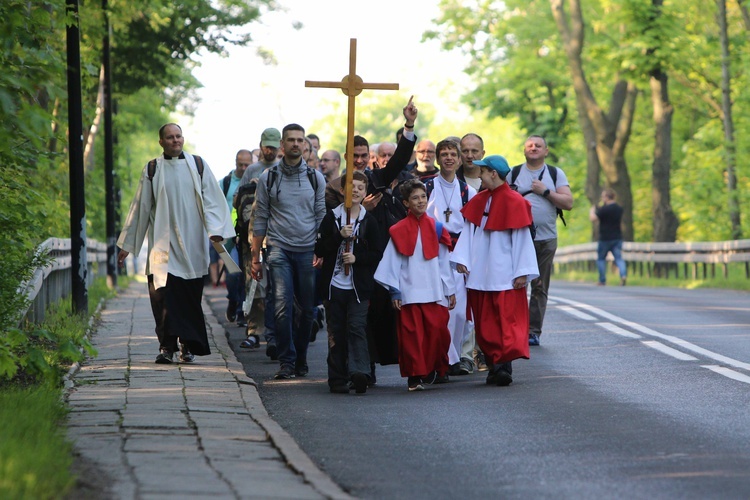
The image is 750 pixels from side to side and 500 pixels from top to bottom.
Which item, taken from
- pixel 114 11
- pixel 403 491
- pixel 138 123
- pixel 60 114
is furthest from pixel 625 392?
pixel 138 123

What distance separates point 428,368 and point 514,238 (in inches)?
51.7

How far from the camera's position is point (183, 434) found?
310 inches

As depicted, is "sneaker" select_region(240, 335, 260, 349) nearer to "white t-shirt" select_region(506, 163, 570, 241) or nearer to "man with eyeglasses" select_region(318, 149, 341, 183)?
"man with eyeglasses" select_region(318, 149, 341, 183)

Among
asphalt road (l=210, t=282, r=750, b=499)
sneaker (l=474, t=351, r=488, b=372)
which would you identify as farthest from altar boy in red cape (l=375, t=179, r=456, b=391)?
sneaker (l=474, t=351, r=488, b=372)

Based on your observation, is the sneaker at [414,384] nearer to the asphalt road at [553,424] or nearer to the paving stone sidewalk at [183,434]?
the asphalt road at [553,424]

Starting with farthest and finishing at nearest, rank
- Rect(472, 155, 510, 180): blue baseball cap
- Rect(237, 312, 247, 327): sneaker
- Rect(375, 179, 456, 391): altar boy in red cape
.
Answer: Rect(237, 312, 247, 327): sneaker < Rect(472, 155, 510, 180): blue baseball cap < Rect(375, 179, 456, 391): altar boy in red cape

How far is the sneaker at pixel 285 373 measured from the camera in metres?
11.8

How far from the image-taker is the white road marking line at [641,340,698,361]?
12.6 m

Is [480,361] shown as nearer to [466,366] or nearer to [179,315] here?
[466,366]

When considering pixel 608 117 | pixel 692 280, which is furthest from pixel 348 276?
pixel 608 117

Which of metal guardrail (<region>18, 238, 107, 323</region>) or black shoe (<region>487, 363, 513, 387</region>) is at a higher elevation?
metal guardrail (<region>18, 238, 107, 323</region>)

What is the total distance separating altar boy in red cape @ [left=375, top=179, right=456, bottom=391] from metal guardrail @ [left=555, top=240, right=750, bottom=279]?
58.0 feet

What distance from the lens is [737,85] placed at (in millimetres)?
43344

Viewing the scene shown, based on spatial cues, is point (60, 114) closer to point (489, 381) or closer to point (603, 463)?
point (489, 381)
